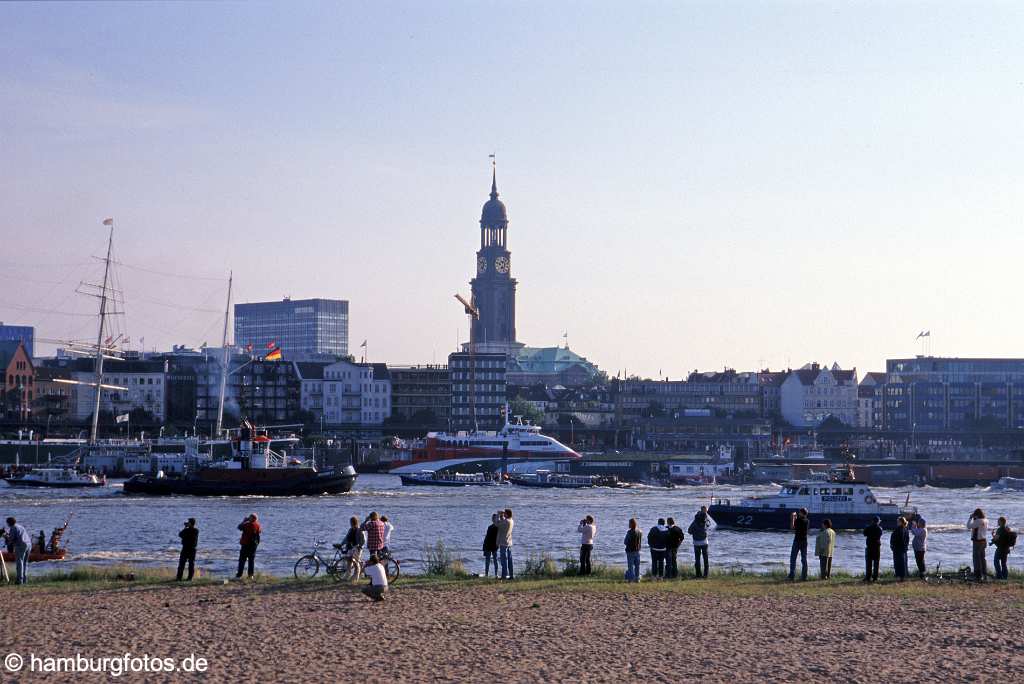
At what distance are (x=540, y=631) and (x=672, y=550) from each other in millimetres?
10071

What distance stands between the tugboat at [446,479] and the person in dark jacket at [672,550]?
10138 cm

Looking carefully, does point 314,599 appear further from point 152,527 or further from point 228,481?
point 228,481

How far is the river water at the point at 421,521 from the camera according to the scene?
171 ft

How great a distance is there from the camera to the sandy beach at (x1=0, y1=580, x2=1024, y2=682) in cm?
2298

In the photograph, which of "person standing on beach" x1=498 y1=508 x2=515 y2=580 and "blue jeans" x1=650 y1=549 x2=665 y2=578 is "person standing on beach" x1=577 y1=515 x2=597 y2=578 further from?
"person standing on beach" x1=498 y1=508 x2=515 y2=580

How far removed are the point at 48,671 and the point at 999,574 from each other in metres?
23.7

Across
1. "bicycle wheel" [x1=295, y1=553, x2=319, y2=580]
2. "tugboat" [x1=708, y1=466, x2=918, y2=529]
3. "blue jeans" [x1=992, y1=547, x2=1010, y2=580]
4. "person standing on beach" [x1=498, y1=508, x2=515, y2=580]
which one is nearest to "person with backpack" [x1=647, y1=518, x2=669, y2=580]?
"person standing on beach" [x1=498, y1=508, x2=515, y2=580]

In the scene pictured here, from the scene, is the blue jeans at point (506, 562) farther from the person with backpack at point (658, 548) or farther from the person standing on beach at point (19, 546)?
the person standing on beach at point (19, 546)

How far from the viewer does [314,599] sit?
1205 inches

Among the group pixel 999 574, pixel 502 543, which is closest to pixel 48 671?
pixel 502 543

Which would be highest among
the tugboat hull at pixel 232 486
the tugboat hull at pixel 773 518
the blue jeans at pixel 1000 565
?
the tugboat hull at pixel 232 486

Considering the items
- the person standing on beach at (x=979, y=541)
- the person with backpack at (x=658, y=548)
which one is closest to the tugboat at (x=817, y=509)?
the person standing on beach at (x=979, y=541)

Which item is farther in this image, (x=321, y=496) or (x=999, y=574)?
(x=321, y=496)

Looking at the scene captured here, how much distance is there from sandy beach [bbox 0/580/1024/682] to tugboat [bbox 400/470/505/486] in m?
105
